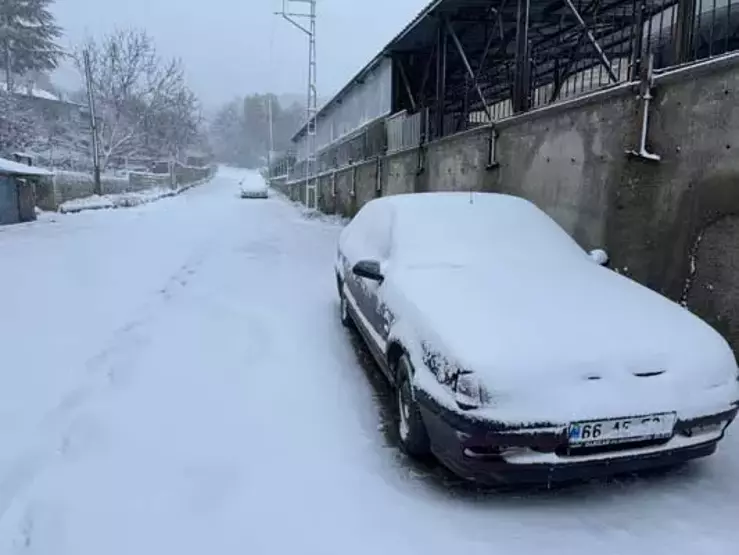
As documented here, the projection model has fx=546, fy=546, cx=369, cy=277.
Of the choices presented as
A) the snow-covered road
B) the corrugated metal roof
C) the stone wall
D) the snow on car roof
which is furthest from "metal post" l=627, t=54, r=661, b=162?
the stone wall

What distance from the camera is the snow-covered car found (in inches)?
100.0

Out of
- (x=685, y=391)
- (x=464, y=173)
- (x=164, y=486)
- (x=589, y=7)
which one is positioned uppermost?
(x=589, y=7)

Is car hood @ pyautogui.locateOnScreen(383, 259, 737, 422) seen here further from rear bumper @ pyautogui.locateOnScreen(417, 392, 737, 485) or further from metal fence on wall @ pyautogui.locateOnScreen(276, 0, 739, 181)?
metal fence on wall @ pyautogui.locateOnScreen(276, 0, 739, 181)

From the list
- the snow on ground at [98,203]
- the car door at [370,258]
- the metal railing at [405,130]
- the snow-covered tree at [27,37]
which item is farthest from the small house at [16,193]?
the snow-covered tree at [27,37]

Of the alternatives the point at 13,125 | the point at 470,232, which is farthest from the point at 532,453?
the point at 13,125

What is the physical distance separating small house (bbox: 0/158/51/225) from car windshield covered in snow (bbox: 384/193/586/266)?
18.0 m

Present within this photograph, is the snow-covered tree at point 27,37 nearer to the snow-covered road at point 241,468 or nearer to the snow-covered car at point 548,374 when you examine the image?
the snow-covered road at point 241,468

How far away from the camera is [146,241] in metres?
13.0

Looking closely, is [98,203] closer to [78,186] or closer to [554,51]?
[78,186]

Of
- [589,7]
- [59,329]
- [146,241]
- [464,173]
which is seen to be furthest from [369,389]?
[146,241]

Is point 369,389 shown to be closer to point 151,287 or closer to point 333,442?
point 333,442

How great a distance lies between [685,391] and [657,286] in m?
2.42

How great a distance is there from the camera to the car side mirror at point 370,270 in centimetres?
400

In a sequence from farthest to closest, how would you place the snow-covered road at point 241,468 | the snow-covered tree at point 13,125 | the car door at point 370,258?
the snow-covered tree at point 13,125 → the car door at point 370,258 → the snow-covered road at point 241,468
